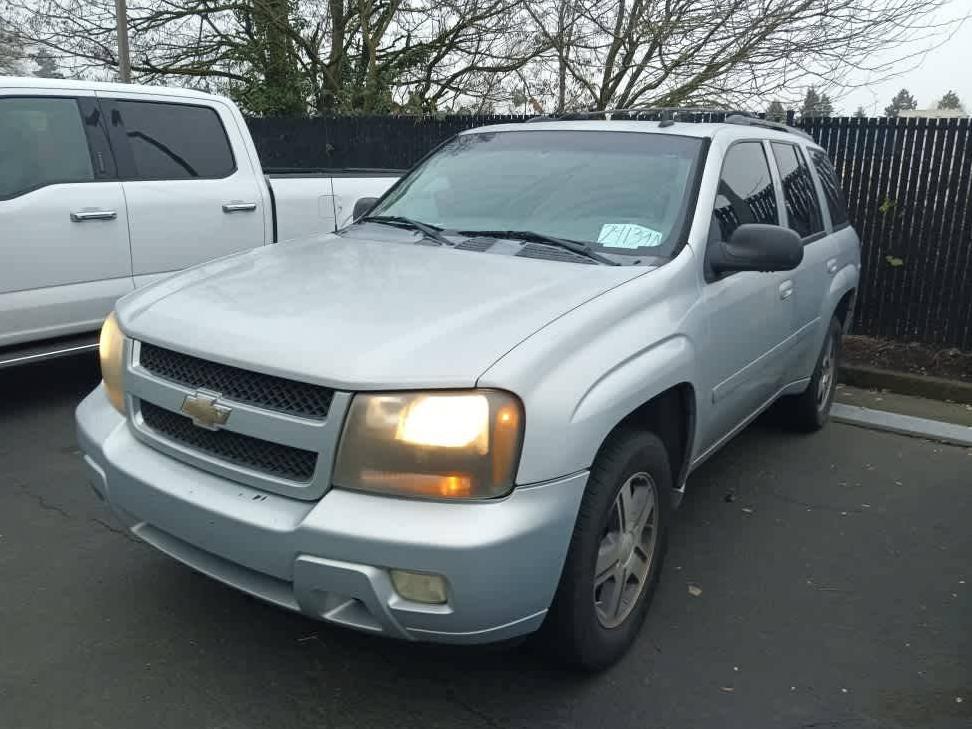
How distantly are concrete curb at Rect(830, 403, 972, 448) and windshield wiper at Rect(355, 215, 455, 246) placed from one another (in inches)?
138

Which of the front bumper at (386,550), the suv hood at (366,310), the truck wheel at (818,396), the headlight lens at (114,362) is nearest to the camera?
the front bumper at (386,550)

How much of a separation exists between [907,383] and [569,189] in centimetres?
430

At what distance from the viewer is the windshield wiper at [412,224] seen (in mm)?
3547

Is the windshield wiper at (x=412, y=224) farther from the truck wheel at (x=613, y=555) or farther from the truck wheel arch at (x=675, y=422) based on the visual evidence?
the truck wheel at (x=613, y=555)

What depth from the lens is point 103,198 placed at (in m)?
5.19

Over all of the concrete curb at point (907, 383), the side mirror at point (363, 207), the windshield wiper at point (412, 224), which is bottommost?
the concrete curb at point (907, 383)

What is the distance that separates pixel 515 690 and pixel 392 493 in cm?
92

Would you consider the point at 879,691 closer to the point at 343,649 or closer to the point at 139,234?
the point at 343,649

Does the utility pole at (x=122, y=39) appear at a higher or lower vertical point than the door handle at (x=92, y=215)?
higher

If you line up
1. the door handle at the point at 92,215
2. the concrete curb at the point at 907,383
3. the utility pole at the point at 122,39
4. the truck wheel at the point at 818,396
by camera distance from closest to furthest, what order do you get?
1. the door handle at the point at 92,215
2. the truck wheel at the point at 818,396
3. the concrete curb at the point at 907,383
4. the utility pole at the point at 122,39

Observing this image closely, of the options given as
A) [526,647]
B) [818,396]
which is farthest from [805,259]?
[526,647]

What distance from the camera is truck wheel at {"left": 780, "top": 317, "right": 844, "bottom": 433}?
5.18 meters

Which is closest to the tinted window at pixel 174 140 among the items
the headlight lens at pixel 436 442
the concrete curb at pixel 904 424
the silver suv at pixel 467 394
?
the silver suv at pixel 467 394

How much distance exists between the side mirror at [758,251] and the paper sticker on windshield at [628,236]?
24 cm
